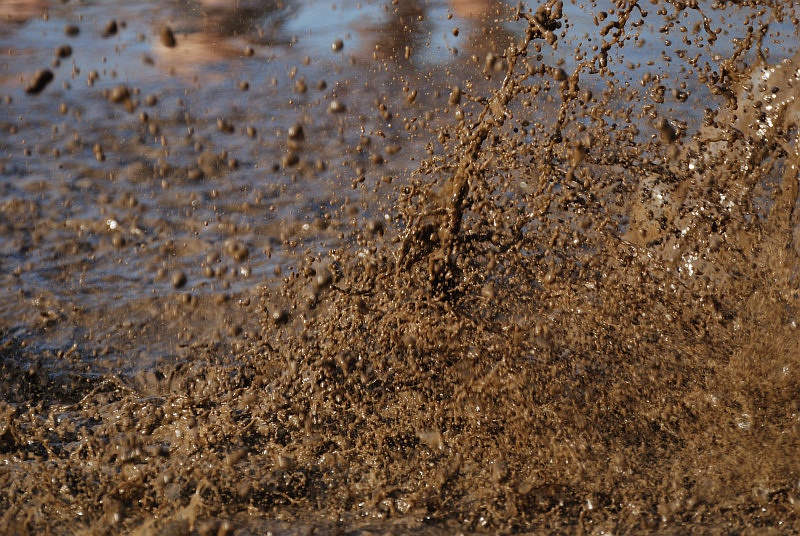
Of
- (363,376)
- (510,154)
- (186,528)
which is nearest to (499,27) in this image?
(510,154)

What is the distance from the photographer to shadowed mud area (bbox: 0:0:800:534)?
238cm

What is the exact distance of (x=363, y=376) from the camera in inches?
115

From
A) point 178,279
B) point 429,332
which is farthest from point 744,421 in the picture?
point 178,279

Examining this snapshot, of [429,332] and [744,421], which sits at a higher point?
[429,332]

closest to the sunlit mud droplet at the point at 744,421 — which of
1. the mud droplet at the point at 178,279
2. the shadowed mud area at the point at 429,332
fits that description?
the shadowed mud area at the point at 429,332

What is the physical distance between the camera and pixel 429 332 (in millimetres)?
2916

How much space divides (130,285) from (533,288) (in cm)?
185

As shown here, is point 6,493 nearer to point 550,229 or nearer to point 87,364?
point 87,364

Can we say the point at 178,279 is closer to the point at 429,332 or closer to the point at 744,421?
the point at 429,332

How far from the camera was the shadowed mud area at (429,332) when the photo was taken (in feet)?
7.82

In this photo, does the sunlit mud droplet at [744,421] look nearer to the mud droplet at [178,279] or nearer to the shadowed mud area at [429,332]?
the shadowed mud area at [429,332]

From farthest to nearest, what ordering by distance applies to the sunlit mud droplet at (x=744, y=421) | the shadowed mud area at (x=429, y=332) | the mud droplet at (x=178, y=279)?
1. the mud droplet at (x=178, y=279)
2. the sunlit mud droplet at (x=744, y=421)
3. the shadowed mud area at (x=429, y=332)

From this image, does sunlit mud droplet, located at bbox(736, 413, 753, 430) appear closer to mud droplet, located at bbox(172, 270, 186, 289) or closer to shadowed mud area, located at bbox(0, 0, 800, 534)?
shadowed mud area, located at bbox(0, 0, 800, 534)

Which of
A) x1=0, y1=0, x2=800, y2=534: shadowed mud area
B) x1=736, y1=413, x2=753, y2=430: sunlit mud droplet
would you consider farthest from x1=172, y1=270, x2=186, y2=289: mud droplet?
x1=736, y1=413, x2=753, y2=430: sunlit mud droplet
